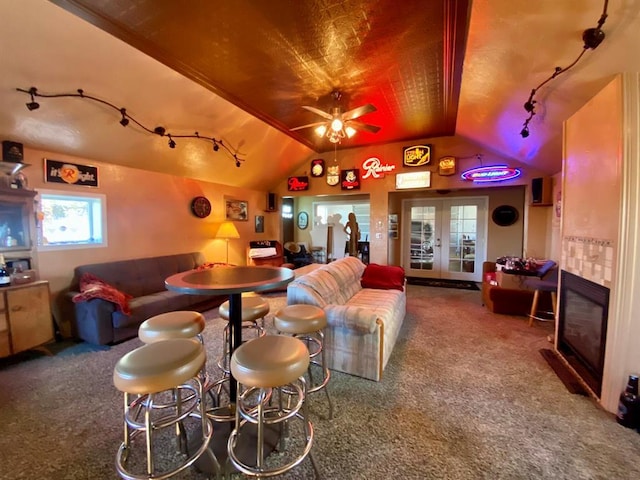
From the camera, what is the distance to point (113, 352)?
299cm

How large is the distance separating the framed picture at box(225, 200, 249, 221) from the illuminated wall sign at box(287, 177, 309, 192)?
1.19 m

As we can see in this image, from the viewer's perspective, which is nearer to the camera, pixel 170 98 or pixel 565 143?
pixel 565 143

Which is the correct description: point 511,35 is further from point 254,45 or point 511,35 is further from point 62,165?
point 62,165

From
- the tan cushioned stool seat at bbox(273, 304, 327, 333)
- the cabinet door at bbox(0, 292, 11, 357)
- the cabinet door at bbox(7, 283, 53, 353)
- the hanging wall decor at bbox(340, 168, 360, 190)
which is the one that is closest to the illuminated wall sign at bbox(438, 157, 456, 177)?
the hanging wall decor at bbox(340, 168, 360, 190)

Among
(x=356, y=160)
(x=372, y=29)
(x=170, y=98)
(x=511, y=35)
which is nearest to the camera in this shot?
(x=511, y=35)

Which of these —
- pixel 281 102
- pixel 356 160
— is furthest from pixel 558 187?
pixel 281 102

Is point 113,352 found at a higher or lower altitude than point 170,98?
lower

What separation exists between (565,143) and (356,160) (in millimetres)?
3833

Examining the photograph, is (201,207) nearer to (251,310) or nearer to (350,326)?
(251,310)

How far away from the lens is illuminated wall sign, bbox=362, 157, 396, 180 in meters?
5.79

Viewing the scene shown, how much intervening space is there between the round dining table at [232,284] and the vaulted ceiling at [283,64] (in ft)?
6.86

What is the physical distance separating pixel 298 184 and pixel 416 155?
2763mm

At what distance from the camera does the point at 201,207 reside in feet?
16.8

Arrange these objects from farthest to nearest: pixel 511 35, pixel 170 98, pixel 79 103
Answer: pixel 170 98, pixel 79 103, pixel 511 35
